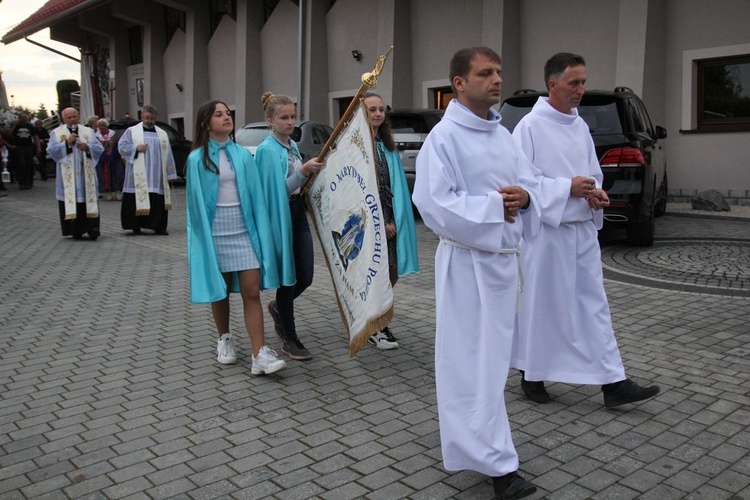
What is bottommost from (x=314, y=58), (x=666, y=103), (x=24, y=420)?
(x=24, y=420)

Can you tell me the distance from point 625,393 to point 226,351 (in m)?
2.68

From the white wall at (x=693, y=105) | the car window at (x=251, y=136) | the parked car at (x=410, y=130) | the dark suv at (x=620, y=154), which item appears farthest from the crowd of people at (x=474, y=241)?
the white wall at (x=693, y=105)

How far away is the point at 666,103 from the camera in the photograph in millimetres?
14031

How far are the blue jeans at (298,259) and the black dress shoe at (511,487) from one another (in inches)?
96.5

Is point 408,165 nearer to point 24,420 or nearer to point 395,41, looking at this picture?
point 395,41

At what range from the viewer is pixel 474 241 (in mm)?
3338

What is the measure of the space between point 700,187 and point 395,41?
8.47 meters

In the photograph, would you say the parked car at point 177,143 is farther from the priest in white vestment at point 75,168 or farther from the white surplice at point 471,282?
the white surplice at point 471,282

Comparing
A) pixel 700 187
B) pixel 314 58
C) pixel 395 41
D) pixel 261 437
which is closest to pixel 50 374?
pixel 261 437

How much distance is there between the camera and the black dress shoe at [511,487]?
3273 millimetres

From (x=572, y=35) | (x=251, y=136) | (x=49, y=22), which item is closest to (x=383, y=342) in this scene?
(x=251, y=136)

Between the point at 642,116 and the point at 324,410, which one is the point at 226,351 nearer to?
the point at 324,410

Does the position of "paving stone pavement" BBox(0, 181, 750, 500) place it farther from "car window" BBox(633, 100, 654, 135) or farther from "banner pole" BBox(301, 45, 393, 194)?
"car window" BBox(633, 100, 654, 135)

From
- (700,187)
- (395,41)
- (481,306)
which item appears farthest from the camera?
(395,41)
